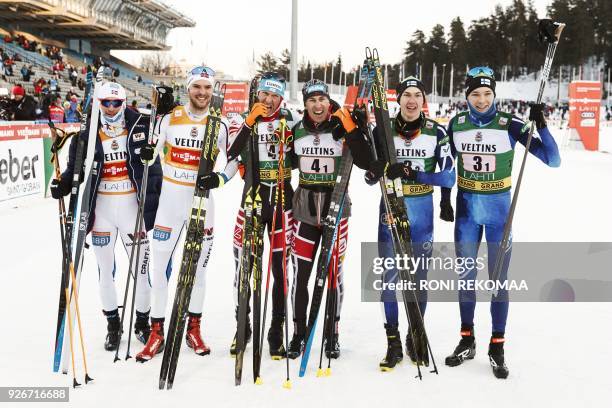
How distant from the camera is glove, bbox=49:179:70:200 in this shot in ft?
12.5

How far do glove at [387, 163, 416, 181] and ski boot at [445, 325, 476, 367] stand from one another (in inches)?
49.6

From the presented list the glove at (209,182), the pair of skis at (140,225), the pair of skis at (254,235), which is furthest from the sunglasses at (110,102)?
the pair of skis at (254,235)

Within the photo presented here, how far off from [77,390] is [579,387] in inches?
128

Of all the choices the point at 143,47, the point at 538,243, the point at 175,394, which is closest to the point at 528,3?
the point at 143,47

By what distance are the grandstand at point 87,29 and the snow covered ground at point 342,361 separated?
72.3ft

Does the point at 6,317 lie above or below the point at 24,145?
below

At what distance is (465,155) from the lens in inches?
151

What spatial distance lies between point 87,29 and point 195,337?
45.1 meters

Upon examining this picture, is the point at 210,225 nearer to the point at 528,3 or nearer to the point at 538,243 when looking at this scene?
the point at 538,243

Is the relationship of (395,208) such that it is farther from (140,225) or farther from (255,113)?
(140,225)

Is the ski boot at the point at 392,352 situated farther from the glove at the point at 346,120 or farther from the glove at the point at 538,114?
the glove at the point at 538,114

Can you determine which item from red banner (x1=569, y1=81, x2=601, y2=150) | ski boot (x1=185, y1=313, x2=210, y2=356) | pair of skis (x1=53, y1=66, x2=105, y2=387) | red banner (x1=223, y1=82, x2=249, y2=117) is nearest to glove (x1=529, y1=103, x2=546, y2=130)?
ski boot (x1=185, y1=313, x2=210, y2=356)

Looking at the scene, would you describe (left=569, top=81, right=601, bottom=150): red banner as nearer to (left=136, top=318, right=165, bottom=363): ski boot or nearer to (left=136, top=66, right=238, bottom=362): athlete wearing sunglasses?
(left=136, top=66, right=238, bottom=362): athlete wearing sunglasses

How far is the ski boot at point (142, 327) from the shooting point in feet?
13.6
